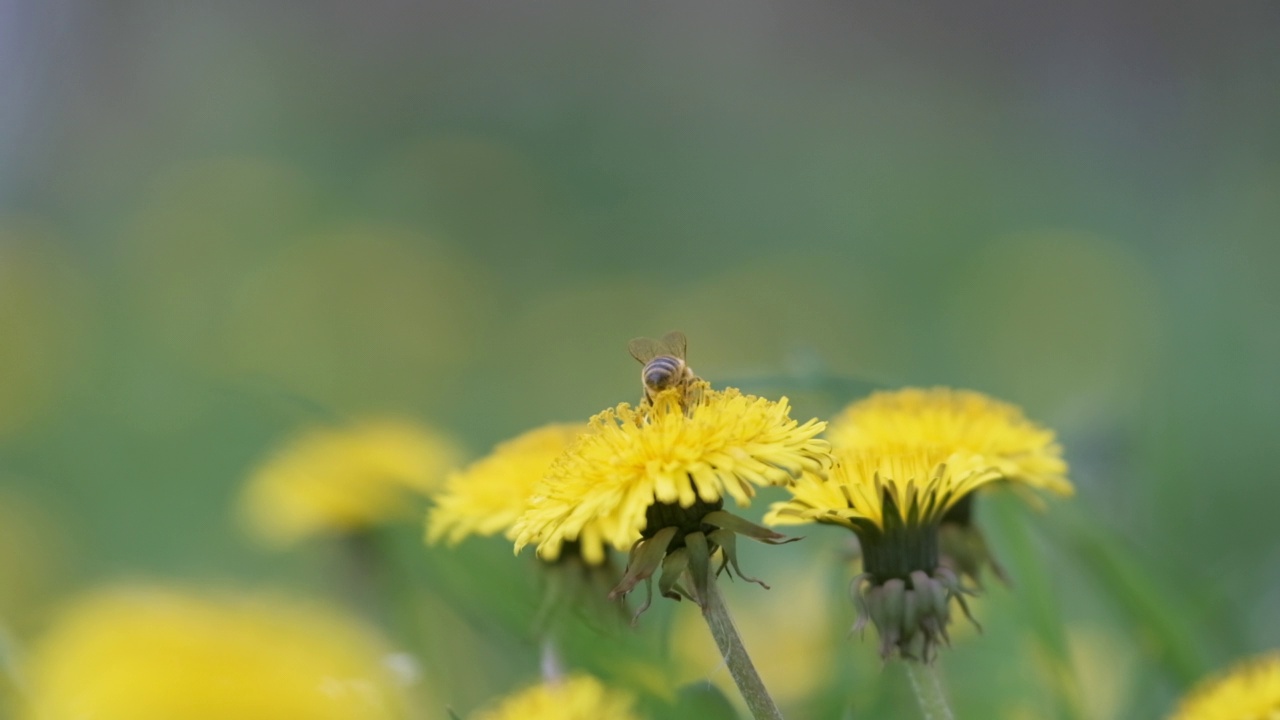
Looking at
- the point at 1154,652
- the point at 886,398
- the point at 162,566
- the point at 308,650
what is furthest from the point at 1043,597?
the point at 162,566

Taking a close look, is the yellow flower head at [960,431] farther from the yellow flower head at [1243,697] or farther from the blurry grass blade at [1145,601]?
the blurry grass blade at [1145,601]

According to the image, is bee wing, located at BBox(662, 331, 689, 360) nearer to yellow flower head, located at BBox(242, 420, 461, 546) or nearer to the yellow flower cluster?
the yellow flower cluster

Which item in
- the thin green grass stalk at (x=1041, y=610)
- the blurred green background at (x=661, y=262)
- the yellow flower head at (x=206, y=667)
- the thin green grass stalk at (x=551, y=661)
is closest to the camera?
the yellow flower head at (x=206, y=667)

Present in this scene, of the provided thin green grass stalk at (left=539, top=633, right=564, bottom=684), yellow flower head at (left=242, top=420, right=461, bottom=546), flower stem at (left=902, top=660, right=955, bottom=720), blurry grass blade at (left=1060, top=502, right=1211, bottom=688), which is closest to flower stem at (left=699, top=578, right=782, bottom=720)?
flower stem at (left=902, top=660, right=955, bottom=720)

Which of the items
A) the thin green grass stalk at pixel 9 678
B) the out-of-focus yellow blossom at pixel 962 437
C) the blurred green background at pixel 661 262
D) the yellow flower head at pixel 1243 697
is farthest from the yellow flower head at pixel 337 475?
the yellow flower head at pixel 1243 697

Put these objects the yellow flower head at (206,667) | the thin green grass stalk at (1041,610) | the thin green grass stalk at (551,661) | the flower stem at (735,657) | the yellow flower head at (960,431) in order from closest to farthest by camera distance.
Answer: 1. the yellow flower head at (206,667)
2. the flower stem at (735,657)
3. the yellow flower head at (960,431)
4. the thin green grass stalk at (551,661)
5. the thin green grass stalk at (1041,610)

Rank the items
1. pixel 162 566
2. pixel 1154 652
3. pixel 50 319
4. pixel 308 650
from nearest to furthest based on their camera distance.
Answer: pixel 308 650
pixel 1154 652
pixel 162 566
pixel 50 319

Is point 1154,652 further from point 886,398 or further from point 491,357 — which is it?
point 491,357
